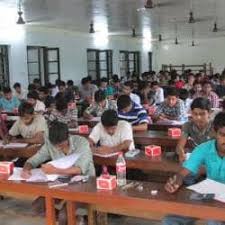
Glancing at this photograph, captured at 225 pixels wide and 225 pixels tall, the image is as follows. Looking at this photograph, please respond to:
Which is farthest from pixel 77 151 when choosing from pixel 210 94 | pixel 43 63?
pixel 43 63

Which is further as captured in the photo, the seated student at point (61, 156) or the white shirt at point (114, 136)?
the white shirt at point (114, 136)

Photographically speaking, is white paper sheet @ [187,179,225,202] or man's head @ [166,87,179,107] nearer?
white paper sheet @ [187,179,225,202]

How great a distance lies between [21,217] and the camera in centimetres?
435

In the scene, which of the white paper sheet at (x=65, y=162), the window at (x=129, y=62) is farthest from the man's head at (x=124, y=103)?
the window at (x=129, y=62)

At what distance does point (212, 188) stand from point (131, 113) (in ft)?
9.67

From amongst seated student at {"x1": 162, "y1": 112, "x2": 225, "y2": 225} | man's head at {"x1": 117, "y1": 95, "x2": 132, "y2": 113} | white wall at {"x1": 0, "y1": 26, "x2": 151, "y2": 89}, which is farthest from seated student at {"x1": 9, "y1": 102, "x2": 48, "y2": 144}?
white wall at {"x1": 0, "y1": 26, "x2": 151, "y2": 89}

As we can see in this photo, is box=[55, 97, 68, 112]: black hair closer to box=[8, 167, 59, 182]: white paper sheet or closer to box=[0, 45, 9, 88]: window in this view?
box=[8, 167, 59, 182]: white paper sheet

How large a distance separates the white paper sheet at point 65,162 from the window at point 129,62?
15103 millimetres

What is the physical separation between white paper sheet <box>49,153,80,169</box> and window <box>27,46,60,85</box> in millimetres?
9513

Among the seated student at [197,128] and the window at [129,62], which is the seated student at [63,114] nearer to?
the seated student at [197,128]

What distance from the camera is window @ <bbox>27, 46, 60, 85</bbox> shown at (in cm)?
1280

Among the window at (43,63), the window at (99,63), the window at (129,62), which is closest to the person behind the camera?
the window at (43,63)

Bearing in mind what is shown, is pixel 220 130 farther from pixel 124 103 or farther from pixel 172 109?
pixel 172 109

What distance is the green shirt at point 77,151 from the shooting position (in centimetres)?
337
